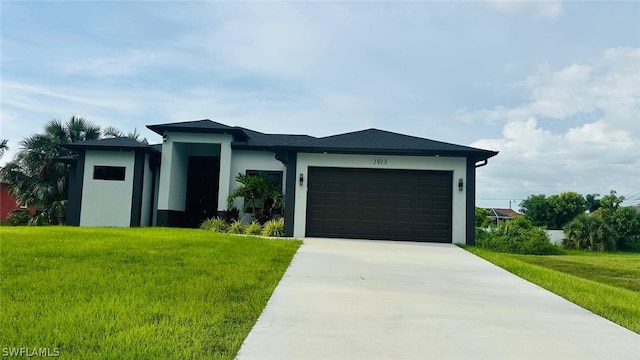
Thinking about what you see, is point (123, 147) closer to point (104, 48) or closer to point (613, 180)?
point (104, 48)

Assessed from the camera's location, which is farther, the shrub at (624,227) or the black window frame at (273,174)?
the shrub at (624,227)

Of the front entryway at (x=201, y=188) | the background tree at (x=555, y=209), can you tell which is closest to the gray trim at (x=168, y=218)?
the front entryway at (x=201, y=188)

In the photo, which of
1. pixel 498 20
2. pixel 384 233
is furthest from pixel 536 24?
pixel 384 233

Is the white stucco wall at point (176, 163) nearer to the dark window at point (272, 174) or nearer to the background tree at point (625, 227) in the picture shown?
the dark window at point (272, 174)

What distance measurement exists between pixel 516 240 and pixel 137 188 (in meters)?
14.4

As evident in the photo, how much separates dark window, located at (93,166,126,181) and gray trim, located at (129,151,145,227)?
607mm

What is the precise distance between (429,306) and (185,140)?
1296cm

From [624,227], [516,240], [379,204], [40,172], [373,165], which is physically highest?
[373,165]

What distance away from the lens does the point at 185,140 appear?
16.2 metres

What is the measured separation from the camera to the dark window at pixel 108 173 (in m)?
16.1

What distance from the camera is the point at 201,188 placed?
1806 centimetres

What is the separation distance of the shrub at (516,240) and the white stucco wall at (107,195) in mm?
12823

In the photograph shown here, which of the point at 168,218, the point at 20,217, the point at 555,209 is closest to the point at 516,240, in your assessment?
the point at 168,218

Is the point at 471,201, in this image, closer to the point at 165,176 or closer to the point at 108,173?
the point at 165,176
